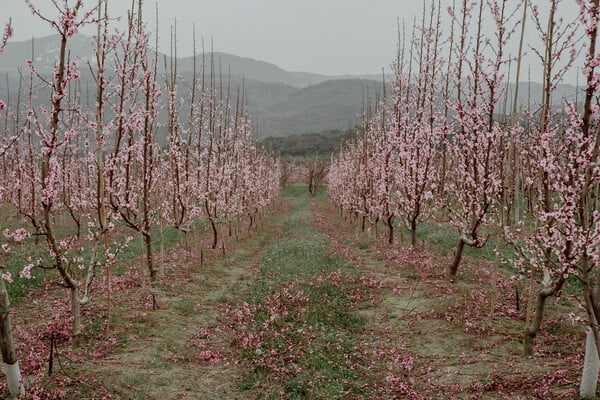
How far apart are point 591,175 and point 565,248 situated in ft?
4.23

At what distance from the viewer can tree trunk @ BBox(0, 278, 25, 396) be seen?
6.46m

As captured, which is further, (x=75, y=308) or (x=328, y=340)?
(x=328, y=340)

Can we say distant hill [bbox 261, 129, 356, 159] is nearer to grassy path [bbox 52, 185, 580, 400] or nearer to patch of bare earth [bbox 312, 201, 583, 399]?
patch of bare earth [bbox 312, 201, 583, 399]

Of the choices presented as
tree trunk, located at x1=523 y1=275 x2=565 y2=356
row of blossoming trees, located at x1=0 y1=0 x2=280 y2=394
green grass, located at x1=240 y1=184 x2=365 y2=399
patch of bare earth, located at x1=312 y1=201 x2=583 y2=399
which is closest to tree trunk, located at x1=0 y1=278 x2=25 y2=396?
row of blossoming trees, located at x1=0 y1=0 x2=280 y2=394

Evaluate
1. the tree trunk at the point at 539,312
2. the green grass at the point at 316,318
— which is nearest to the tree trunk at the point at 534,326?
the tree trunk at the point at 539,312

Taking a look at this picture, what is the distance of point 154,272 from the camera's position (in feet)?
49.4

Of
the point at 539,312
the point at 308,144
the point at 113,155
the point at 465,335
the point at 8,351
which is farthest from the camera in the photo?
the point at 308,144

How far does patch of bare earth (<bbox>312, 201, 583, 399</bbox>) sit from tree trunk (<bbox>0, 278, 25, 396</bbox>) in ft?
21.6

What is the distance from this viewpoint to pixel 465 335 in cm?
984

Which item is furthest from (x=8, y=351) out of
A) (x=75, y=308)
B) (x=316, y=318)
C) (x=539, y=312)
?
(x=539, y=312)

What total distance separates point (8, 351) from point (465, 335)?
9510 mm

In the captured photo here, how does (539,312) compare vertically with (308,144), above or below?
below

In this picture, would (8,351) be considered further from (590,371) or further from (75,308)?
(590,371)

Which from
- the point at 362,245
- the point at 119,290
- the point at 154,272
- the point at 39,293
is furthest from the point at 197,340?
the point at 362,245
